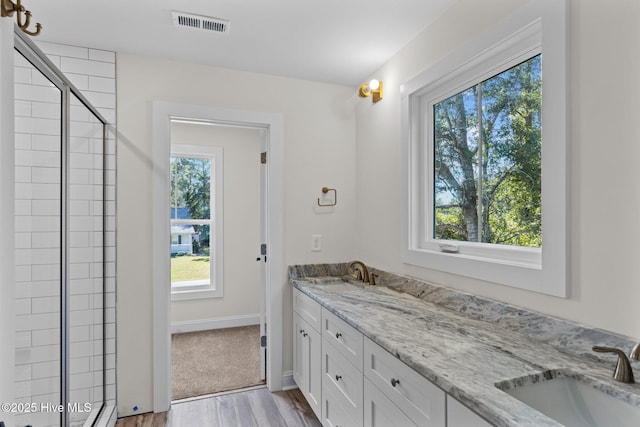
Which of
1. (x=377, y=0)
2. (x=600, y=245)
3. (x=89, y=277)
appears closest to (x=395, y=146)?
(x=377, y=0)

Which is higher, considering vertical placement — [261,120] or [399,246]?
[261,120]

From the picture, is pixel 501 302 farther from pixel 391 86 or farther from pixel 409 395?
pixel 391 86

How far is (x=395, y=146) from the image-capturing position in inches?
91.4

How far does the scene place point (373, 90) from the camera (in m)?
2.49

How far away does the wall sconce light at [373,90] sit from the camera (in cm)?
244

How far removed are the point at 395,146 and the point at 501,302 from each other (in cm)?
118

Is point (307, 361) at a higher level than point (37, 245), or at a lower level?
lower

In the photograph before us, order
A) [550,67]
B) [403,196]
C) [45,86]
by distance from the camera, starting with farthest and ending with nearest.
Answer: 1. [403,196]
2. [45,86]
3. [550,67]

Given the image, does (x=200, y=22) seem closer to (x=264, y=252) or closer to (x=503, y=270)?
(x=264, y=252)

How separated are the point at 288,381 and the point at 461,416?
6.25 feet

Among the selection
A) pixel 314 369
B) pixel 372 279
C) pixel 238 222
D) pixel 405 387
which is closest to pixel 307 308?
pixel 314 369

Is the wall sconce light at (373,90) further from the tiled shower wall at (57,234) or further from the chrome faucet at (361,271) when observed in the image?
the tiled shower wall at (57,234)

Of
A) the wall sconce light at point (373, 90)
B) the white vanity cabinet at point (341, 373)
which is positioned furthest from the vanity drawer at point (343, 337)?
the wall sconce light at point (373, 90)

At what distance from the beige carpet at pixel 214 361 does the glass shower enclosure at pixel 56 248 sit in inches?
27.9
